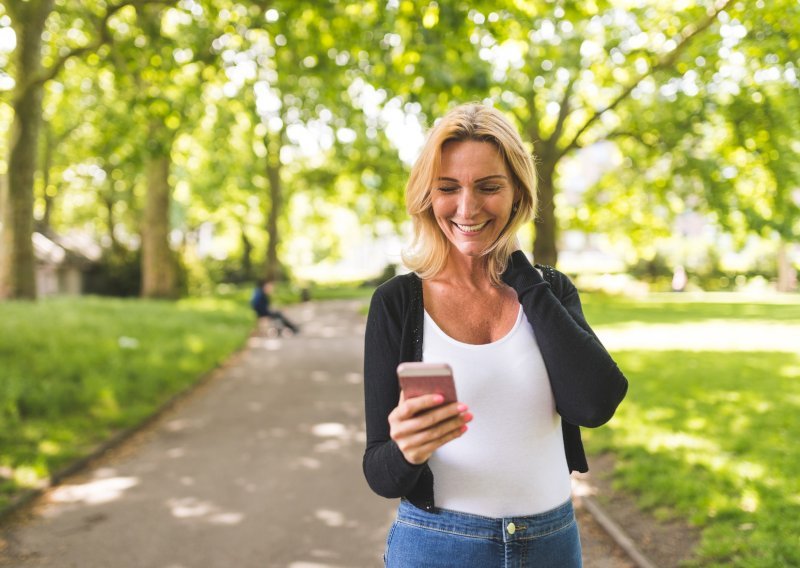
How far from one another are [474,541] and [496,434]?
11.7 inches

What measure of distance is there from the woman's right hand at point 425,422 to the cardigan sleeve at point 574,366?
1.23 ft

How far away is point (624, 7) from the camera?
48.4 feet

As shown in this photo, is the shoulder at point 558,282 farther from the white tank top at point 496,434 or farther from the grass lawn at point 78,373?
the grass lawn at point 78,373

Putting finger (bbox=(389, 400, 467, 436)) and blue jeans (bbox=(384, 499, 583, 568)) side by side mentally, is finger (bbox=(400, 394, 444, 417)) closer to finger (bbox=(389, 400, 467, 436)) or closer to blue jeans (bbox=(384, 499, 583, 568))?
finger (bbox=(389, 400, 467, 436))

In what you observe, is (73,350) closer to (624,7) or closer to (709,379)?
(709,379)

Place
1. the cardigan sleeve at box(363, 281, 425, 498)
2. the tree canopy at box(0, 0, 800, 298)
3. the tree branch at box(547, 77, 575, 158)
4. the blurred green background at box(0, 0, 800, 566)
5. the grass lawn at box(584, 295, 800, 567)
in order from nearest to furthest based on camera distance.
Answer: the cardigan sleeve at box(363, 281, 425, 498) < the grass lawn at box(584, 295, 800, 567) < the blurred green background at box(0, 0, 800, 566) < the tree canopy at box(0, 0, 800, 298) < the tree branch at box(547, 77, 575, 158)

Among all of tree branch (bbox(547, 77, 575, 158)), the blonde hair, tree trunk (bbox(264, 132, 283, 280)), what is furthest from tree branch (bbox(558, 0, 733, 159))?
tree trunk (bbox(264, 132, 283, 280))

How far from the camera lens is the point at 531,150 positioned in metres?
2.46

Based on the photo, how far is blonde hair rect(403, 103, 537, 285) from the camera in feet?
6.51

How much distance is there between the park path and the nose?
12.1 feet

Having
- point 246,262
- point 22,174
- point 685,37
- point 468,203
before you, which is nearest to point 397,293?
point 468,203

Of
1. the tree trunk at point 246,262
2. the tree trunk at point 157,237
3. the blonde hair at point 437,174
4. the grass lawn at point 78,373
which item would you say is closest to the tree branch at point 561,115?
the grass lawn at point 78,373

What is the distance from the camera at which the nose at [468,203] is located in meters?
2.01

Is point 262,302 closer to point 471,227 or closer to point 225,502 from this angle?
point 225,502
